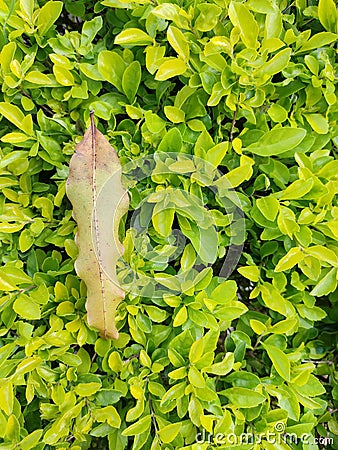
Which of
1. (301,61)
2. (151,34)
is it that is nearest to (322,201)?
(301,61)

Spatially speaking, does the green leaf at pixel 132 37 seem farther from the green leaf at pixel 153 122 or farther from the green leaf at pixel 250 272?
the green leaf at pixel 250 272

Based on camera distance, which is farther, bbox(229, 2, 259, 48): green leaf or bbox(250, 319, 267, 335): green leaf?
bbox(250, 319, 267, 335): green leaf

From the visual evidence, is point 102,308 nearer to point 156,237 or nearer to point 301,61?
point 156,237

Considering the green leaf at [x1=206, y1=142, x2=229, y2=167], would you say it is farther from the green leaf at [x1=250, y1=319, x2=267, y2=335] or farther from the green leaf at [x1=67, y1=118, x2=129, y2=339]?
the green leaf at [x1=250, y1=319, x2=267, y2=335]

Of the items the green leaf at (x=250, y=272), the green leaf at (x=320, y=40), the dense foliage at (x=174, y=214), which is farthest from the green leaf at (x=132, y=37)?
the green leaf at (x=250, y=272)

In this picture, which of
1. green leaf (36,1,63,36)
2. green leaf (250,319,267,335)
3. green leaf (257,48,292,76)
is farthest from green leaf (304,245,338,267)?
green leaf (36,1,63,36)

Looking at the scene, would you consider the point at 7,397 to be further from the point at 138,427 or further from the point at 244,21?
the point at 244,21
